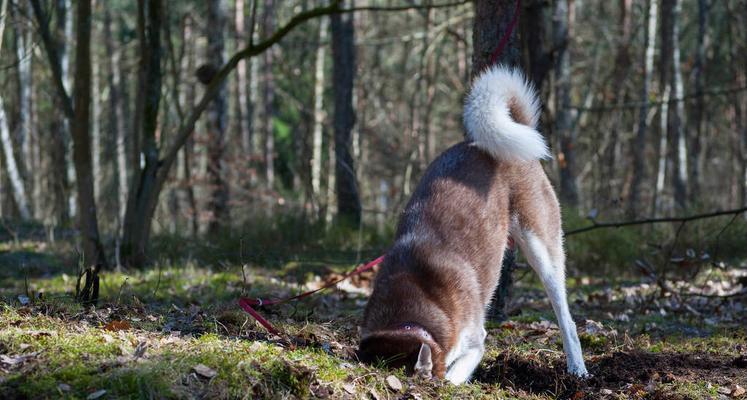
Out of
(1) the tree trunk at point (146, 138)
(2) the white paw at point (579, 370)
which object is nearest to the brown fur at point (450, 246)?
(2) the white paw at point (579, 370)

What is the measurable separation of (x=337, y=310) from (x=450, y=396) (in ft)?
10.3

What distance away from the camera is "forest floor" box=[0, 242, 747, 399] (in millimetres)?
3844

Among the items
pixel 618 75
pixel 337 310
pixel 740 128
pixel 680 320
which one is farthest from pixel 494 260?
pixel 740 128

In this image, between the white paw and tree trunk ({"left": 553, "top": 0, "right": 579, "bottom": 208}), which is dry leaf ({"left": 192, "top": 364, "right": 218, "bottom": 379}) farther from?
tree trunk ({"left": 553, "top": 0, "right": 579, "bottom": 208})

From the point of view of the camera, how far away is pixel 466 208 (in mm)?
5207

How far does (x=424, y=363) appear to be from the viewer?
170 inches

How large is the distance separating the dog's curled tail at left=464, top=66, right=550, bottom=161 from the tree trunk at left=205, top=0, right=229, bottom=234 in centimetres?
916

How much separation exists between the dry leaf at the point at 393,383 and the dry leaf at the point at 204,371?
2.98 feet

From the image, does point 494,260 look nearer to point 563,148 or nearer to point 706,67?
point 563,148

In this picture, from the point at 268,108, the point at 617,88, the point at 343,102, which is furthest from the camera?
the point at 268,108

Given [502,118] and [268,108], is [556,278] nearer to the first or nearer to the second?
[502,118]

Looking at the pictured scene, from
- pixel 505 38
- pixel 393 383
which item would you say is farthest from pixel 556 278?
pixel 505 38

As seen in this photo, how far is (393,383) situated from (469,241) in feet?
4.35

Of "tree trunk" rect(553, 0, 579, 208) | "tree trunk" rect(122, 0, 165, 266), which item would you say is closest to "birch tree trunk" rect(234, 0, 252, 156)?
"tree trunk" rect(553, 0, 579, 208)
